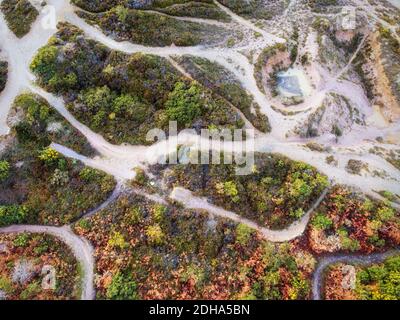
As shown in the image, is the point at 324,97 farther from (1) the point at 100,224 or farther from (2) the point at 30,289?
(2) the point at 30,289

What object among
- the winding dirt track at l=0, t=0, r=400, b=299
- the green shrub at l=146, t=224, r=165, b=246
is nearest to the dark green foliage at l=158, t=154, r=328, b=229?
the winding dirt track at l=0, t=0, r=400, b=299

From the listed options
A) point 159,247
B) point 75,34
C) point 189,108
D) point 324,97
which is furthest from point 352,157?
point 75,34

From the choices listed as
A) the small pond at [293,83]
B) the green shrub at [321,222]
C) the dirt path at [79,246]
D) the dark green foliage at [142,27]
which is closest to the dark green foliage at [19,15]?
the dark green foliage at [142,27]

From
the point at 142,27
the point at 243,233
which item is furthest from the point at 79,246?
the point at 142,27

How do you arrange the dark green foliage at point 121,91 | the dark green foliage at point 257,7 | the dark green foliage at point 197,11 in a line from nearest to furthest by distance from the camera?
the dark green foliage at point 121,91 < the dark green foliage at point 197,11 < the dark green foliage at point 257,7

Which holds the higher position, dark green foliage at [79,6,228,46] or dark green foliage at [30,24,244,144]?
dark green foliage at [79,6,228,46]

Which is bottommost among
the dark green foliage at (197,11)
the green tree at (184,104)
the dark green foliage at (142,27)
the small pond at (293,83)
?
the green tree at (184,104)

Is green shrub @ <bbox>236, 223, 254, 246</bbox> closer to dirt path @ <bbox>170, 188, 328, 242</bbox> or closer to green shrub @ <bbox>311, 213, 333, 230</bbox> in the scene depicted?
dirt path @ <bbox>170, 188, 328, 242</bbox>

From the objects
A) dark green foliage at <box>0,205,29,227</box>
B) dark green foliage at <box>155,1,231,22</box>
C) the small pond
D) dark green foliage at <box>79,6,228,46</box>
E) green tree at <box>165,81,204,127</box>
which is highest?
dark green foliage at <box>155,1,231,22</box>

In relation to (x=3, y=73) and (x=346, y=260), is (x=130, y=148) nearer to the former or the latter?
(x=3, y=73)

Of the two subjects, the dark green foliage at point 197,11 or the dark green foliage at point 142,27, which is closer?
the dark green foliage at point 142,27

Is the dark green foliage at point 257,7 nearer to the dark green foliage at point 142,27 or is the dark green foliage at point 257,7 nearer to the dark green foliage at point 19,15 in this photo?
the dark green foliage at point 142,27
